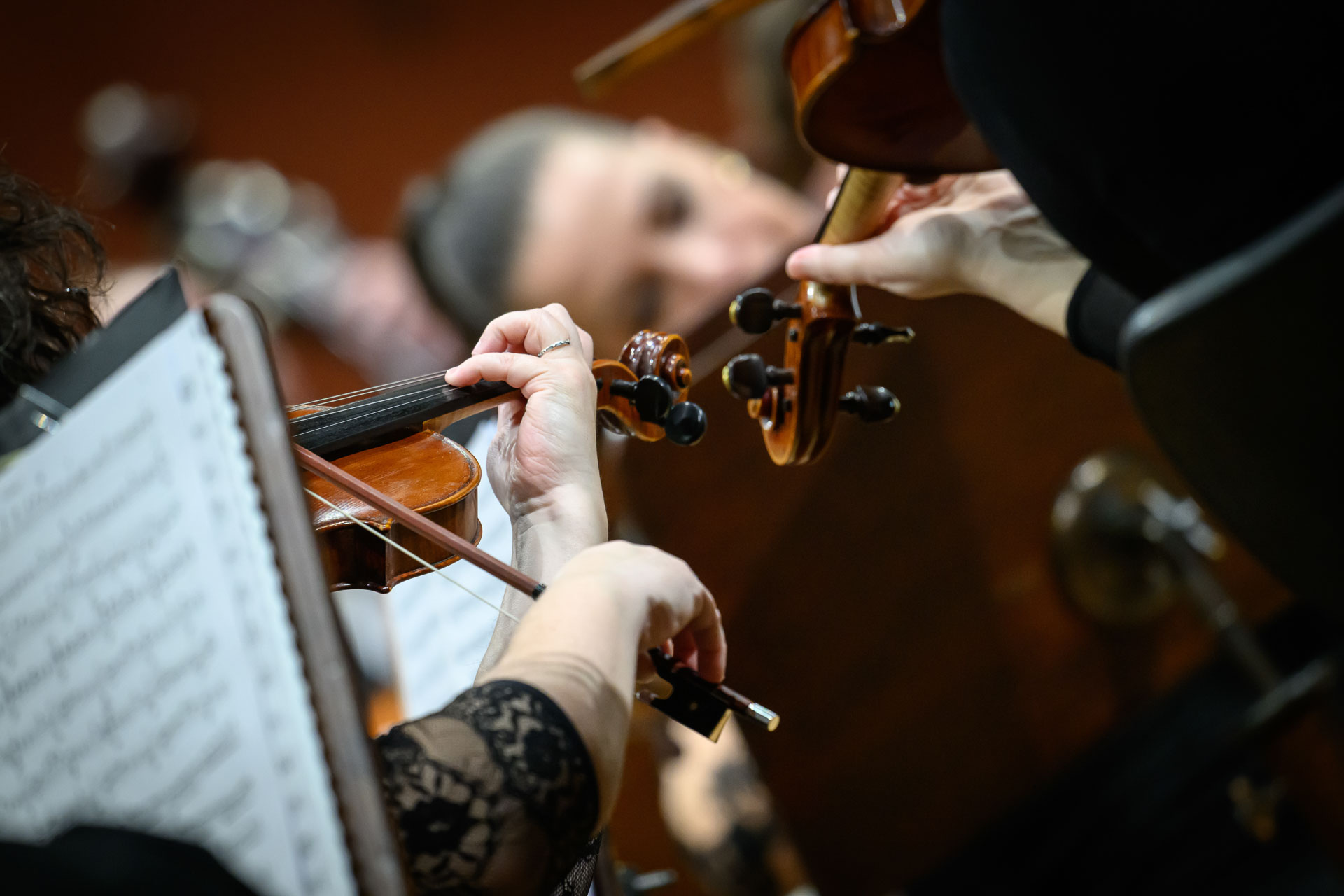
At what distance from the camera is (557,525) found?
66cm

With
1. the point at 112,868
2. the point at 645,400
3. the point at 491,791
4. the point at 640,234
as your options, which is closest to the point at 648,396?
the point at 645,400

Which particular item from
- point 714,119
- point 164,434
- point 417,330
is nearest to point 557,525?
point 164,434

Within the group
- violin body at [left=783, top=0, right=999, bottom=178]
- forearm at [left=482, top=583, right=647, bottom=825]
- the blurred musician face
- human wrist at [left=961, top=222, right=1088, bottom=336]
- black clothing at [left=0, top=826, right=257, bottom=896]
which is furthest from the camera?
the blurred musician face

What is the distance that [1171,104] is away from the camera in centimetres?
49

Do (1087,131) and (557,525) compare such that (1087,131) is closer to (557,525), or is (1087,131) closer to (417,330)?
(557,525)

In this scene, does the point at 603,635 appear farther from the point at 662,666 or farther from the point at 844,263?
the point at 844,263

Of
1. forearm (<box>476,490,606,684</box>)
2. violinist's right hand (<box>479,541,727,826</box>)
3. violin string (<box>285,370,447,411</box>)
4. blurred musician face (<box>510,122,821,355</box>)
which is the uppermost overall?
blurred musician face (<box>510,122,821,355</box>)

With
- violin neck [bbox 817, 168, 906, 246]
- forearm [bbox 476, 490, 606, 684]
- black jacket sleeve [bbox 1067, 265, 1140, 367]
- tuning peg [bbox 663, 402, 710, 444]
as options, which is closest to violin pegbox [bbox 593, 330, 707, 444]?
tuning peg [bbox 663, 402, 710, 444]

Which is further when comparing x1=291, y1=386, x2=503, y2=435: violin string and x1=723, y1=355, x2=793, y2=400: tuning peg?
x1=723, y1=355, x2=793, y2=400: tuning peg

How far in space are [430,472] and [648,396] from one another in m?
0.17

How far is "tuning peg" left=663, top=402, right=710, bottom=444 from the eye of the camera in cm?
75

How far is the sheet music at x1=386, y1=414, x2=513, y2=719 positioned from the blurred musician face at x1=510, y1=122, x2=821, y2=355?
0.96 ft

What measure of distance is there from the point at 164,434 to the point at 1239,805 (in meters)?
1.52

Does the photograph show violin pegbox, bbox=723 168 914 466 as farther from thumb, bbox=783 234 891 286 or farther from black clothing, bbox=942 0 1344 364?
black clothing, bbox=942 0 1344 364
